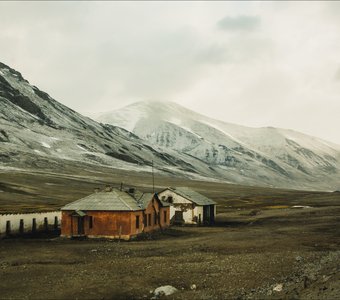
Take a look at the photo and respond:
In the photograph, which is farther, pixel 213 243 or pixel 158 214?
pixel 158 214

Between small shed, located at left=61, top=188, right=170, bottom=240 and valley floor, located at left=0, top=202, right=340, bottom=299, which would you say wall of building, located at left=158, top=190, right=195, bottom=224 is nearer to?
small shed, located at left=61, top=188, right=170, bottom=240

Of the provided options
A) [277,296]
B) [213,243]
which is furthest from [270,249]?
[277,296]

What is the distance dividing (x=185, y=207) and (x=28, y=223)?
82.7 ft

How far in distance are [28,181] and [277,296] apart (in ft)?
473

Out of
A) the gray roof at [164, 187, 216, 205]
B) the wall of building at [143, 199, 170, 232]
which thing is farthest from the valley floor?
the gray roof at [164, 187, 216, 205]

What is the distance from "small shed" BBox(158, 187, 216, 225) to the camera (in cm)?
7481

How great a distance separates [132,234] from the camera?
55281 mm

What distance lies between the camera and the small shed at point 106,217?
180 ft

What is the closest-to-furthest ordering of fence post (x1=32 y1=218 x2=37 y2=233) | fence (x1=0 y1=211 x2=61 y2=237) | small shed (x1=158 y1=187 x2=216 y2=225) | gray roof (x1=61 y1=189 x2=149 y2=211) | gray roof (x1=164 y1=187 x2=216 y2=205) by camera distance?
fence (x1=0 y1=211 x2=61 y2=237) < gray roof (x1=61 y1=189 x2=149 y2=211) < fence post (x1=32 y1=218 x2=37 y2=233) < small shed (x1=158 y1=187 x2=216 y2=225) < gray roof (x1=164 y1=187 x2=216 y2=205)

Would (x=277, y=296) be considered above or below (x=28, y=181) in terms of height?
below

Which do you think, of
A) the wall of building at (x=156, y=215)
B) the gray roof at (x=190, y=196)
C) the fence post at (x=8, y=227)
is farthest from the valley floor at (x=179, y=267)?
the gray roof at (x=190, y=196)

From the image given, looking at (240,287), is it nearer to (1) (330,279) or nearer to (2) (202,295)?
(2) (202,295)

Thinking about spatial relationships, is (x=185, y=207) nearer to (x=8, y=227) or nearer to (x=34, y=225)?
(x=34, y=225)

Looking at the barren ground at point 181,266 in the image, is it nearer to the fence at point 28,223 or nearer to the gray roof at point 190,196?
the fence at point 28,223
